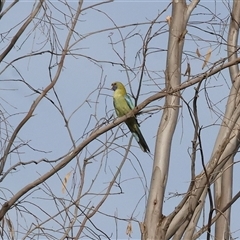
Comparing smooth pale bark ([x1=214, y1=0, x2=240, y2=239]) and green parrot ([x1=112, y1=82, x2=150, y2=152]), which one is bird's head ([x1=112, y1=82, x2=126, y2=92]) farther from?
smooth pale bark ([x1=214, y1=0, x2=240, y2=239])

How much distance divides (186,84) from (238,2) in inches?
66.9

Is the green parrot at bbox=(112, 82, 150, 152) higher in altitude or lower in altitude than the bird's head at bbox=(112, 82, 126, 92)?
lower

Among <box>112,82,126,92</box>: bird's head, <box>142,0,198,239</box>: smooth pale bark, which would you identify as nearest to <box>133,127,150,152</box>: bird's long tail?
<box>112,82,126,92</box>: bird's head

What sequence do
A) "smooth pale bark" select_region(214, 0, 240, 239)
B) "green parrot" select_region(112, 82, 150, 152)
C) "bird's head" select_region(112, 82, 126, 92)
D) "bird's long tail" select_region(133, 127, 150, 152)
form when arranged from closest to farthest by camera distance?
"smooth pale bark" select_region(214, 0, 240, 239), "bird's long tail" select_region(133, 127, 150, 152), "green parrot" select_region(112, 82, 150, 152), "bird's head" select_region(112, 82, 126, 92)

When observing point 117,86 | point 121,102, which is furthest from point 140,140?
point 117,86

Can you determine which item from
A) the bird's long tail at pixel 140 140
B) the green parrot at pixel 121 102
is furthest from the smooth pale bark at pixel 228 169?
the green parrot at pixel 121 102

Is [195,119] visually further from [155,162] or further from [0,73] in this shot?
[0,73]

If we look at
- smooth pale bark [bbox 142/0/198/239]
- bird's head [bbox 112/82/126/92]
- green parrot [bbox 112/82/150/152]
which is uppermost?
bird's head [bbox 112/82/126/92]

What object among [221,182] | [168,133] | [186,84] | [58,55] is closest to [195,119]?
[186,84]

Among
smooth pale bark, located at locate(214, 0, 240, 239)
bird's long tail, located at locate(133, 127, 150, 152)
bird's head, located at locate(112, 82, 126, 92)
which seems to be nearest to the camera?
smooth pale bark, located at locate(214, 0, 240, 239)

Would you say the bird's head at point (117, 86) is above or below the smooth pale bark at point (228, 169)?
above

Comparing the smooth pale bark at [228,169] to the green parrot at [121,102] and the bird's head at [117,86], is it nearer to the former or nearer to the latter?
the green parrot at [121,102]

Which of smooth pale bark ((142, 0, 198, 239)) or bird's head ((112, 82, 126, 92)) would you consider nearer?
smooth pale bark ((142, 0, 198, 239))

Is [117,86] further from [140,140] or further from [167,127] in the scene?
[167,127]
